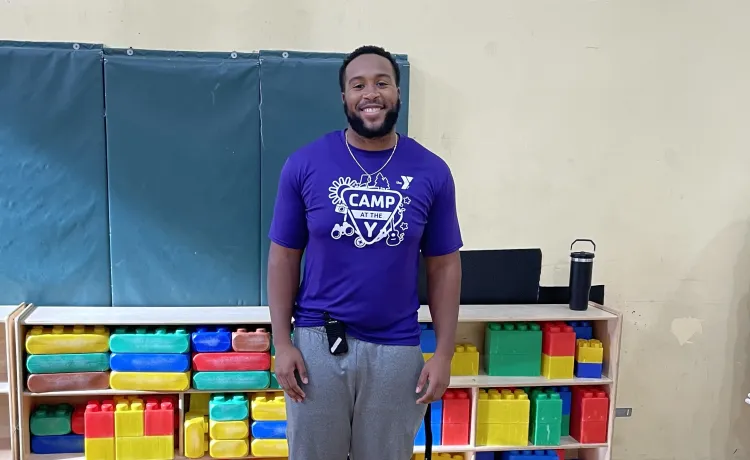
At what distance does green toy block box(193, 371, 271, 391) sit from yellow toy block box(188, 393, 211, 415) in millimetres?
204

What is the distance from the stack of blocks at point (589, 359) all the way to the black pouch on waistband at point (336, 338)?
4.67 feet

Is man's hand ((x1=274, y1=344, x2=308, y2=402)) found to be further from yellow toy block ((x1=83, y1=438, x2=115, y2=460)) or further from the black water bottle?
the black water bottle

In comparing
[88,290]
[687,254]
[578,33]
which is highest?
[578,33]

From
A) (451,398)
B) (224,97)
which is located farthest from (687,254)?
(224,97)

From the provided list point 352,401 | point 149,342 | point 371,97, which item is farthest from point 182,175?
point 352,401

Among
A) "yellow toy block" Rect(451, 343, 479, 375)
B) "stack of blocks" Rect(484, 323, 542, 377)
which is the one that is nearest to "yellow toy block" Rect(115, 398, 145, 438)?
"yellow toy block" Rect(451, 343, 479, 375)

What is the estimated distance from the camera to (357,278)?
1529 millimetres

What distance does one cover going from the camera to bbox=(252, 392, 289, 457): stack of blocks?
2.39m

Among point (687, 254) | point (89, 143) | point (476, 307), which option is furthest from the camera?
point (687, 254)

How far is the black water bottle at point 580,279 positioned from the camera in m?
2.56

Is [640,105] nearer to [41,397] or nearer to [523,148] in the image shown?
[523,148]

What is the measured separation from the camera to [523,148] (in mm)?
2713

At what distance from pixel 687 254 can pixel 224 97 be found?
7.29ft

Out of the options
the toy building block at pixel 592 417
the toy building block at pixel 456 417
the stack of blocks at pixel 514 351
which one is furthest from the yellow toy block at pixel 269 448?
the toy building block at pixel 592 417
